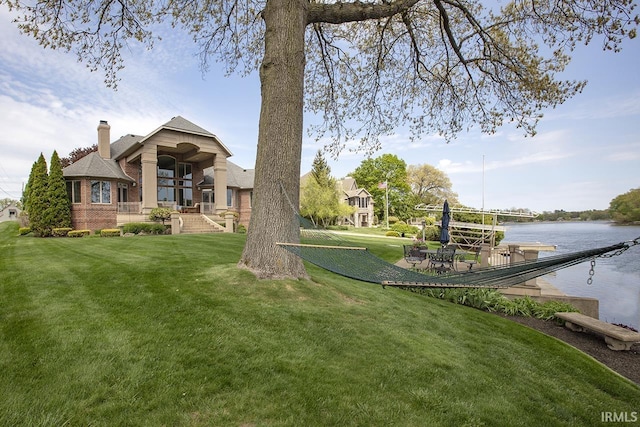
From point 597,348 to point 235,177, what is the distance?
75.0 feet

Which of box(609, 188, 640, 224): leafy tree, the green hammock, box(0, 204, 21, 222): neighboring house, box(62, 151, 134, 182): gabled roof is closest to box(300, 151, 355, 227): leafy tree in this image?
box(62, 151, 134, 182): gabled roof

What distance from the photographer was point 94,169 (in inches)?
698

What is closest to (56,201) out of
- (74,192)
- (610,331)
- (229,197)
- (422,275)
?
(74,192)

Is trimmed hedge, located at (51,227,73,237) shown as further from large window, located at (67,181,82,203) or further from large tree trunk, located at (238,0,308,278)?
large tree trunk, located at (238,0,308,278)

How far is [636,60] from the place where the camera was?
28.0 ft

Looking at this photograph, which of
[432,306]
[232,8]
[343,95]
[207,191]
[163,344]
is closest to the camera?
[163,344]

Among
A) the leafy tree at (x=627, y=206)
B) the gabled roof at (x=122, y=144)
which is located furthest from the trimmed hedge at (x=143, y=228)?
the leafy tree at (x=627, y=206)

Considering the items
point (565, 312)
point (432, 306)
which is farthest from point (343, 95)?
point (565, 312)

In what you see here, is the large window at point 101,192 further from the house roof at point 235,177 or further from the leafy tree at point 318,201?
the leafy tree at point 318,201

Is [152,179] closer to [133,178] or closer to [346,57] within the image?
[133,178]

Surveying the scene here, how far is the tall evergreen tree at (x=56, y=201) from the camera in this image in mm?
15734

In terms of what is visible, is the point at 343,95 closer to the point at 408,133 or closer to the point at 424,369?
the point at 408,133

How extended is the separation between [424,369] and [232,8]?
9162 millimetres

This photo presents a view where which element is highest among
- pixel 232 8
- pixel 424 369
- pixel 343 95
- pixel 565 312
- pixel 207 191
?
pixel 232 8
